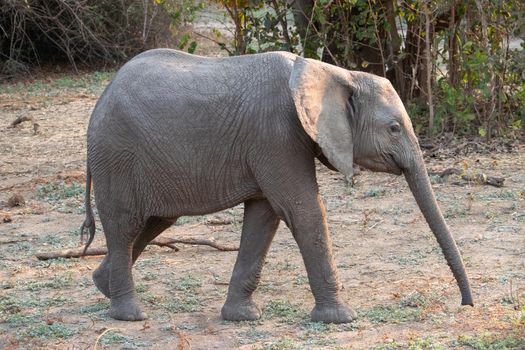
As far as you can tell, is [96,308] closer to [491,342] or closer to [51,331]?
[51,331]

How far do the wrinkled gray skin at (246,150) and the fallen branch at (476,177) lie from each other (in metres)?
3.12

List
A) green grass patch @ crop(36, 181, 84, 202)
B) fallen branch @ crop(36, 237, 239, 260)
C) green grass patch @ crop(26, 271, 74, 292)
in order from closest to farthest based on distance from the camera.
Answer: green grass patch @ crop(26, 271, 74, 292) → fallen branch @ crop(36, 237, 239, 260) → green grass patch @ crop(36, 181, 84, 202)

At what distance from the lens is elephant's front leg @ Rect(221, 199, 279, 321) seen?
577 centimetres

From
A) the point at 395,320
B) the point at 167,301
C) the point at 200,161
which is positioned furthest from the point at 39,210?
the point at 395,320

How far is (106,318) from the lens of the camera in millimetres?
5902

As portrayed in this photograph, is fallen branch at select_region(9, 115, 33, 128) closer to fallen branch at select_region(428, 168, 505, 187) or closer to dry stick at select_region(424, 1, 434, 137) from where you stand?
dry stick at select_region(424, 1, 434, 137)

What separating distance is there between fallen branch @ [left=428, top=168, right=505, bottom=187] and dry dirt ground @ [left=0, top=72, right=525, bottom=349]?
64 millimetres

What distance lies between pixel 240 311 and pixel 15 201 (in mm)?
3372

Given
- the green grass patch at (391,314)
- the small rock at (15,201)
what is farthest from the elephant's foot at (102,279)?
the small rock at (15,201)

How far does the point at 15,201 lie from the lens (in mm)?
8531

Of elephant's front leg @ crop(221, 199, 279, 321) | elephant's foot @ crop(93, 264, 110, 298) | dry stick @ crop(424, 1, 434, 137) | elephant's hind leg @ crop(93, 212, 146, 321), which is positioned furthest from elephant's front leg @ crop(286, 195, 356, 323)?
dry stick @ crop(424, 1, 434, 137)

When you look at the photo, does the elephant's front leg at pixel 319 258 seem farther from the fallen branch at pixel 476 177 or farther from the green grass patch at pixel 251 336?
the fallen branch at pixel 476 177

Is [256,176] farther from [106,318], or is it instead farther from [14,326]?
[14,326]

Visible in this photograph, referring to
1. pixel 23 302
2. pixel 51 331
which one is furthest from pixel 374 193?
pixel 51 331
